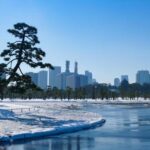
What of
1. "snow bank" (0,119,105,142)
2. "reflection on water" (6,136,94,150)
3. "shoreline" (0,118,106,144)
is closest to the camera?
"reflection on water" (6,136,94,150)

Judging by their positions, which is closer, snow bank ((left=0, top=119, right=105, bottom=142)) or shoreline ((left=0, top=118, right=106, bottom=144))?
shoreline ((left=0, top=118, right=106, bottom=144))

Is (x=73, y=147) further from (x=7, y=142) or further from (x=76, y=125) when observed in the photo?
(x=76, y=125)

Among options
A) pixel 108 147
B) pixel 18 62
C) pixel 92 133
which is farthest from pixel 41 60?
pixel 108 147

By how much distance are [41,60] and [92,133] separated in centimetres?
1788

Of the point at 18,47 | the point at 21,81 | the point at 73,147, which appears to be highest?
the point at 18,47

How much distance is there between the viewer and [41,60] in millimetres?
55750

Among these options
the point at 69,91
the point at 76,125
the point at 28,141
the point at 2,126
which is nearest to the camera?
the point at 28,141

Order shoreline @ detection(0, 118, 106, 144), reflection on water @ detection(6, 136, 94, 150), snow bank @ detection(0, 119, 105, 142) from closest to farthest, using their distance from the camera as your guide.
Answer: reflection on water @ detection(6, 136, 94, 150) → shoreline @ detection(0, 118, 106, 144) → snow bank @ detection(0, 119, 105, 142)

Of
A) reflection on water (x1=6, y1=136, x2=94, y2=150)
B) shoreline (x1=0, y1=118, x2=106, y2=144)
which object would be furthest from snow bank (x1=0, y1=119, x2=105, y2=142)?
reflection on water (x1=6, y1=136, x2=94, y2=150)

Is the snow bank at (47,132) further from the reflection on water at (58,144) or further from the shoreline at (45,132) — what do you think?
the reflection on water at (58,144)

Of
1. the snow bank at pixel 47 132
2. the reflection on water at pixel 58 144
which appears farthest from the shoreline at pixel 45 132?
the reflection on water at pixel 58 144

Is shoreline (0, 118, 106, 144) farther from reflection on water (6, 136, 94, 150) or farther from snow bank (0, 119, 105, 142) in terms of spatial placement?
reflection on water (6, 136, 94, 150)

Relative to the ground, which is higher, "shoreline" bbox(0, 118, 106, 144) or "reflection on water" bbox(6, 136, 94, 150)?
"shoreline" bbox(0, 118, 106, 144)

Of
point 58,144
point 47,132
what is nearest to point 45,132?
point 47,132
